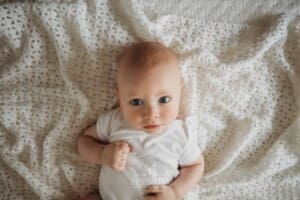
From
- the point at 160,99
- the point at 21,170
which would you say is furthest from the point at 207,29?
the point at 21,170

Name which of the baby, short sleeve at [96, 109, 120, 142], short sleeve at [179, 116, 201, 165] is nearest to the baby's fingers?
the baby

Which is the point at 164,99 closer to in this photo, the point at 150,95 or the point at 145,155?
the point at 150,95

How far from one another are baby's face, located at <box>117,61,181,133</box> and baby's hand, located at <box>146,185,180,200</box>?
0.17 meters

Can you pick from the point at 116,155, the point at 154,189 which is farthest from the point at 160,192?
the point at 116,155

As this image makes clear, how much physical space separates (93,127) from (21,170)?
263 mm

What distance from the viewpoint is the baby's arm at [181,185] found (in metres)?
1.09

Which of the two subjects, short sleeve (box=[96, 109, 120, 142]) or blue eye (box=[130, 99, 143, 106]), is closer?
blue eye (box=[130, 99, 143, 106])

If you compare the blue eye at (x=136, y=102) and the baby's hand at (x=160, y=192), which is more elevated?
the blue eye at (x=136, y=102)

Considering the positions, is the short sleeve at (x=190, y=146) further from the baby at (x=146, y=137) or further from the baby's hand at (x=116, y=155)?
the baby's hand at (x=116, y=155)

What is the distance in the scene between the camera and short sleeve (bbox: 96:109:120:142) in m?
1.17

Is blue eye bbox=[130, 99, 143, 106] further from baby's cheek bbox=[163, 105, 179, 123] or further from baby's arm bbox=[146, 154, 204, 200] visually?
baby's arm bbox=[146, 154, 204, 200]

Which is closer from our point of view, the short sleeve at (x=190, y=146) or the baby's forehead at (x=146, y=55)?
the baby's forehead at (x=146, y=55)

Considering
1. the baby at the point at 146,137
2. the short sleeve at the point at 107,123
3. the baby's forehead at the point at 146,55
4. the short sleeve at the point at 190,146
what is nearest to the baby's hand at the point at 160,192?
the baby at the point at 146,137

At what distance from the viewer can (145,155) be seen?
3.71 feet
